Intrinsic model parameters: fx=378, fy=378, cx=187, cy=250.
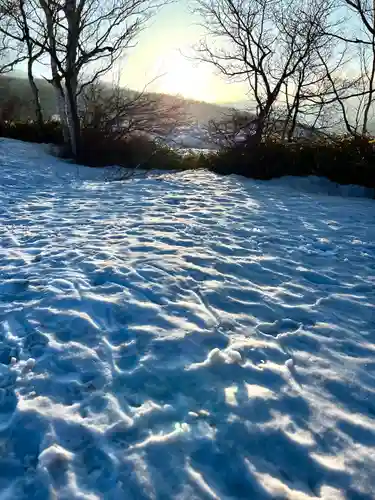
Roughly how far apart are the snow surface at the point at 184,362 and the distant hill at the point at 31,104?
11.1m

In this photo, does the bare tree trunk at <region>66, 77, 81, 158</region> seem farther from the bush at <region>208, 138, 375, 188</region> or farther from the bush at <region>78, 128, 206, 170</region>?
the bush at <region>208, 138, 375, 188</region>

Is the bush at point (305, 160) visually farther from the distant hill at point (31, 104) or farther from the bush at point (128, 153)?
the distant hill at point (31, 104)

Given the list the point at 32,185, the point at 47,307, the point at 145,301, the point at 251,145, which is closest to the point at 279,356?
the point at 145,301

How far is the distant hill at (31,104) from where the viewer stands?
2053cm

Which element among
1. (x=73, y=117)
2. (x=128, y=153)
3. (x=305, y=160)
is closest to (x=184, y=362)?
(x=305, y=160)

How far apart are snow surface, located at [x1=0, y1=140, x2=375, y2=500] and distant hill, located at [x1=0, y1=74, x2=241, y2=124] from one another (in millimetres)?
11090

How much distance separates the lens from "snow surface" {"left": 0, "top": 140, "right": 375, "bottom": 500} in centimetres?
172

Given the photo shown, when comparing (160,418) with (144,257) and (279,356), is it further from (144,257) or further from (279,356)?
A: (144,257)

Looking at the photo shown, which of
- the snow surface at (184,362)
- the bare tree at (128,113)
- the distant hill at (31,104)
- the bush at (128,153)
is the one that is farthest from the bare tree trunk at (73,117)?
the snow surface at (184,362)

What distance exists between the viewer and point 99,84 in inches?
549

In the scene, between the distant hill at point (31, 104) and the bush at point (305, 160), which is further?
the distant hill at point (31, 104)

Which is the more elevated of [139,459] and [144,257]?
[144,257]

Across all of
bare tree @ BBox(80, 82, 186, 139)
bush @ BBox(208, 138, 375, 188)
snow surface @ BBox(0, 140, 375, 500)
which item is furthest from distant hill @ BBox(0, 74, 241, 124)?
snow surface @ BBox(0, 140, 375, 500)

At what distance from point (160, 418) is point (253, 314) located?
51.5 inches
